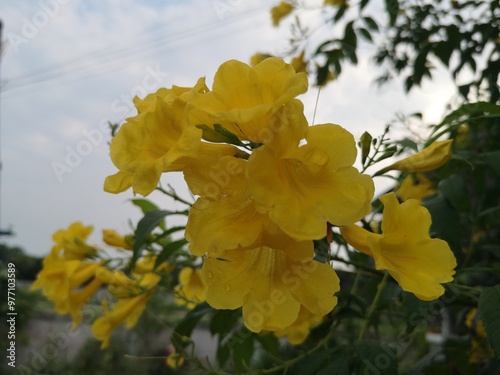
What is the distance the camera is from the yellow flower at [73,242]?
5.42ft

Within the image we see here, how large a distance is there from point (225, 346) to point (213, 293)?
0.95 meters

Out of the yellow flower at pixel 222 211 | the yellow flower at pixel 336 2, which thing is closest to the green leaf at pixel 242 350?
the yellow flower at pixel 222 211

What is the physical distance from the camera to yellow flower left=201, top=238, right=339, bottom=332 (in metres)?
0.76

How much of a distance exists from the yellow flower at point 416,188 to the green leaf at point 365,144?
0.73 meters

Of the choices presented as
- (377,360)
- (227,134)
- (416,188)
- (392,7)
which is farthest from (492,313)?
(392,7)

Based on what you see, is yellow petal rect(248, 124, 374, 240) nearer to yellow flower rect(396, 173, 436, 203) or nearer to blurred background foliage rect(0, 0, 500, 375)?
blurred background foliage rect(0, 0, 500, 375)

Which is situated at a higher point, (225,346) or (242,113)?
(242,113)

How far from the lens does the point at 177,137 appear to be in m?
0.76

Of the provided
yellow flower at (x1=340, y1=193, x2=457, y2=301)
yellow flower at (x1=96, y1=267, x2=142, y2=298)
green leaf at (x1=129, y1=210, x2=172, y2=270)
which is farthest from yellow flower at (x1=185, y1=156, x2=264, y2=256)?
yellow flower at (x1=96, y1=267, x2=142, y2=298)

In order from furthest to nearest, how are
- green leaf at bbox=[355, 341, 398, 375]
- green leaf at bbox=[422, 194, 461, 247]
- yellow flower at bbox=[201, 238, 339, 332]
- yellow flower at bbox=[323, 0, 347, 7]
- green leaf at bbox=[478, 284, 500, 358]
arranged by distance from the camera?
1. yellow flower at bbox=[323, 0, 347, 7]
2. green leaf at bbox=[422, 194, 461, 247]
3. green leaf at bbox=[355, 341, 398, 375]
4. green leaf at bbox=[478, 284, 500, 358]
5. yellow flower at bbox=[201, 238, 339, 332]

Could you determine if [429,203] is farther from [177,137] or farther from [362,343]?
[177,137]

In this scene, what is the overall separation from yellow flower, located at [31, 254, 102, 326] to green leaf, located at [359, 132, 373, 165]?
3.30ft

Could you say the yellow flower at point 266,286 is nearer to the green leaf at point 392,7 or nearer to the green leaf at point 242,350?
the green leaf at point 242,350

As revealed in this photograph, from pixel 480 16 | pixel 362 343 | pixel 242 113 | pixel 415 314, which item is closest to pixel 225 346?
pixel 362 343
